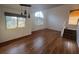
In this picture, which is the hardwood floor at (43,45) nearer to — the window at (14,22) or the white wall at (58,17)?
the white wall at (58,17)

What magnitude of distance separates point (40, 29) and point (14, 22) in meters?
0.49

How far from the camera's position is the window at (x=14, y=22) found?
1.48 m

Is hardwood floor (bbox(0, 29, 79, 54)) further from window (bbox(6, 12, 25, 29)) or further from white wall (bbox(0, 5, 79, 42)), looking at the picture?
window (bbox(6, 12, 25, 29))

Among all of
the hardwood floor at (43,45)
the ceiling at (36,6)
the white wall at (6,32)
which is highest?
the ceiling at (36,6)

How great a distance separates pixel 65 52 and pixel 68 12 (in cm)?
73

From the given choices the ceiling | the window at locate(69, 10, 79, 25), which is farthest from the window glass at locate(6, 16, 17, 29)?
the window at locate(69, 10, 79, 25)

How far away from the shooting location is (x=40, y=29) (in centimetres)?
165

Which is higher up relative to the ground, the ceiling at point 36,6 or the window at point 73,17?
the ceiling at point 36,6

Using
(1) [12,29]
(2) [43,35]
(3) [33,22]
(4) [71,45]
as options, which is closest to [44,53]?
(2) [43,35]

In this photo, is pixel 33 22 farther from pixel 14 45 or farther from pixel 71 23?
pixel 71 23

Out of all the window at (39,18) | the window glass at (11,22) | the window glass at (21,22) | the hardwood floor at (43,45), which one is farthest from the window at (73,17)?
the window glass at (11,22)

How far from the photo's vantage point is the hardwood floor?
5.09 feet
